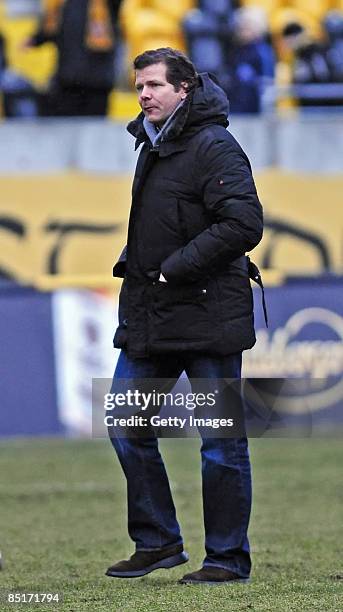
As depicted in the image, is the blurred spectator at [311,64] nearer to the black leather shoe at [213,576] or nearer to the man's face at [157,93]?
the man's face at [157,93]

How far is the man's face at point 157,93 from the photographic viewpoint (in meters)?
5.36

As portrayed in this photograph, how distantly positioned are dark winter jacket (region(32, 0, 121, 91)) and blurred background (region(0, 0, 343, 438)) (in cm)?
1

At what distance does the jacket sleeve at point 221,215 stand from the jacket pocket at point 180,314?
79 mm

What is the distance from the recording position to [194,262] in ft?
17.3

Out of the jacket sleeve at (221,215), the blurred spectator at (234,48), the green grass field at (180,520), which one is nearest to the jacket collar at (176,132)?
the jacket sleeve at (221,215)

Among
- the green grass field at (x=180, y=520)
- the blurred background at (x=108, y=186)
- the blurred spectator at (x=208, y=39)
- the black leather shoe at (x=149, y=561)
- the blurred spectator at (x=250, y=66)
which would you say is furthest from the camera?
the blurred spectator at (x=208, y=39)

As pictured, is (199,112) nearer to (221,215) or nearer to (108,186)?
(221,215)

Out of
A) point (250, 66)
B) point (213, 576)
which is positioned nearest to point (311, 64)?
point (250, 66)

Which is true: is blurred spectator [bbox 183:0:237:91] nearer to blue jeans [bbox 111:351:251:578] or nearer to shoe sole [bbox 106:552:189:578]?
blue jeans [bbox 111:351:251:578]

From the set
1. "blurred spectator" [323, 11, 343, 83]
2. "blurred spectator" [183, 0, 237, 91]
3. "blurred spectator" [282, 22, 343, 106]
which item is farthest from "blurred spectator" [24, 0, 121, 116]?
"blurred spectator" [323, 11, 343, 83]

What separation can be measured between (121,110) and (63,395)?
434 cm

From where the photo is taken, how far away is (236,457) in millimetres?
5430

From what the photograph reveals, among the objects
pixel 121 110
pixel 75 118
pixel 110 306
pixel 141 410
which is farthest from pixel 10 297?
pixel 141 410

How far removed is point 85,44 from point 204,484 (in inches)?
328
